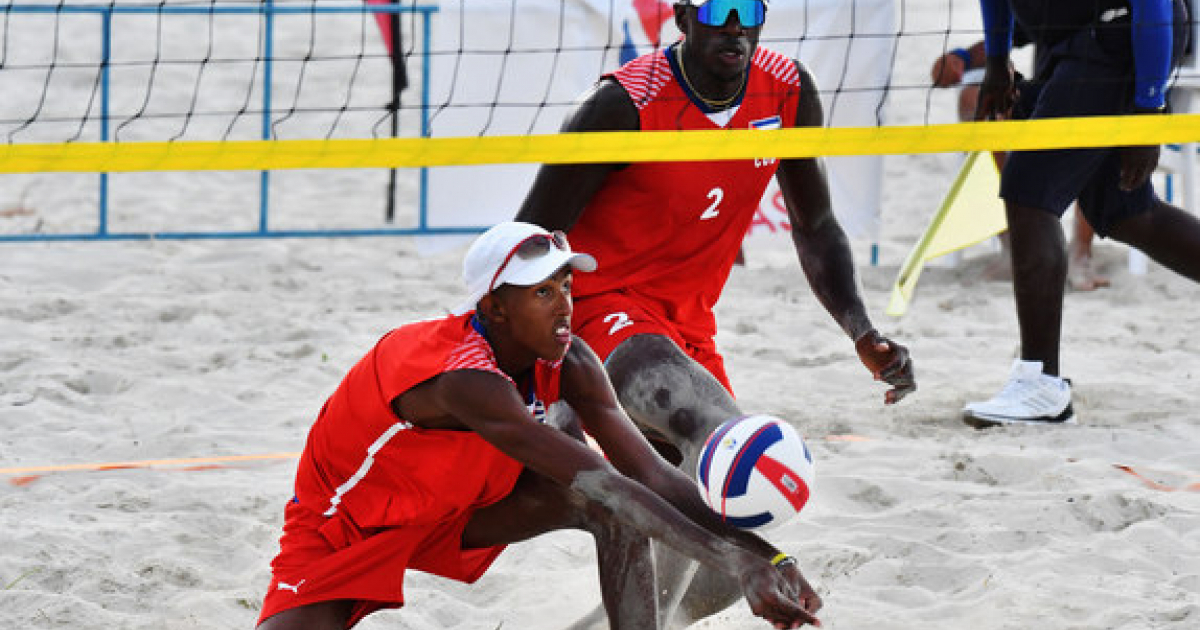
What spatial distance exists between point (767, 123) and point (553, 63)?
131 inches

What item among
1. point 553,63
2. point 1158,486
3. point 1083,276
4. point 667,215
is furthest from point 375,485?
point 1083,276

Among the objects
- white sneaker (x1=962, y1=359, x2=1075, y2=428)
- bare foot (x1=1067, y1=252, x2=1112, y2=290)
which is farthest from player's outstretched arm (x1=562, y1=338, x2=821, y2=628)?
bare foot (x1=1067, y1=252, x2=1112, y2=290)

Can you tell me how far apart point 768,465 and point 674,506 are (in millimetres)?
212

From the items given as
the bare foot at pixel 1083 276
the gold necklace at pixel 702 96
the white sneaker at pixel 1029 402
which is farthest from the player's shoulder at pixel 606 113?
the bare foot at pixel 1083 276

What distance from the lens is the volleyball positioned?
282 cm

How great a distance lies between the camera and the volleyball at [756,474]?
2822 millimetres

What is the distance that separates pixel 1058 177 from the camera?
15.9ft

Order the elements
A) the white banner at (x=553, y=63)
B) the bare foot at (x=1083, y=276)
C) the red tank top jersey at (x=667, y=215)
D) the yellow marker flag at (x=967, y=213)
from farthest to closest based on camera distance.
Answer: the white banner at (x=553, y=63)
the bare foot at (x=1083, y=276)
the yellow marker flag at (x=967, y=213)
the red tank top jersey at (x=667, y=215)

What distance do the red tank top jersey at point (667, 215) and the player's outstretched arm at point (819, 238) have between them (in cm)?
19

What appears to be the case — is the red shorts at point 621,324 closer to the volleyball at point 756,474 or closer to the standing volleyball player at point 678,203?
the standing volleyball player at point 678,203

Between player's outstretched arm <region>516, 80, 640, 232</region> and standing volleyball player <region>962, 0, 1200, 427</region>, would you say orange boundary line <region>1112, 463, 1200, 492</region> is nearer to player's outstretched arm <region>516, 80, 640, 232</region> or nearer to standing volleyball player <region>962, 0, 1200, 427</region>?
standing volleyball player <region>962, 0, 1200, 427</region>

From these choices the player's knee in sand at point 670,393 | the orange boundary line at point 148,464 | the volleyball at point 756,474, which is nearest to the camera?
the volleyball at point 756,474

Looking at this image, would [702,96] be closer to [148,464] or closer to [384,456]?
[384,456]

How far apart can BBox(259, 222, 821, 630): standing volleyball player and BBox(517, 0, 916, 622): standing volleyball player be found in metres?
0.35
